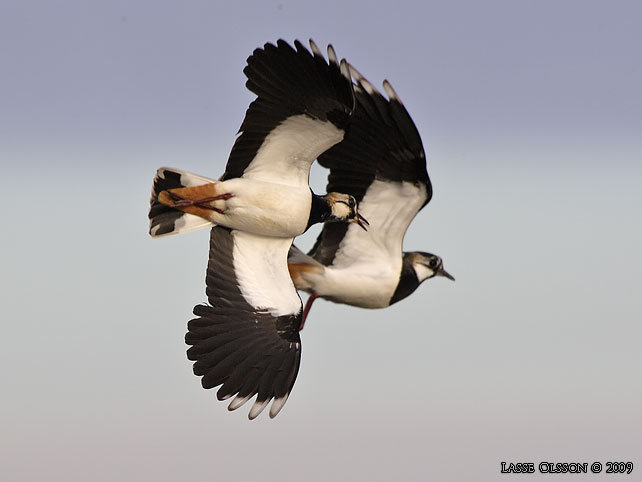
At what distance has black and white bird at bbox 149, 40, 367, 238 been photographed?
10.2 meters

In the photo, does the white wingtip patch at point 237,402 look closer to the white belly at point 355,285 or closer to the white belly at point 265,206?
the white belly at point 265,206

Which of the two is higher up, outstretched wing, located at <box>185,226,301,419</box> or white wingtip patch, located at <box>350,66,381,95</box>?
white wingtip patch, located at <box>350,66,381,95</box>

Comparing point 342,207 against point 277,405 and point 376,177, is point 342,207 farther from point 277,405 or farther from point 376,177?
point 277,405

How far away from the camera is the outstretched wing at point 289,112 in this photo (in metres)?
10.2

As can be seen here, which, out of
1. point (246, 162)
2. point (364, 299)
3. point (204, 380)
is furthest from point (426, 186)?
point (204, 380)

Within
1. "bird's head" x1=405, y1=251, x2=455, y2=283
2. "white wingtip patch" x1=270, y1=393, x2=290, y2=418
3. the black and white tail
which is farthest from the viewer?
"bird's head" x1=405, y1=251, x2=455, y2=283

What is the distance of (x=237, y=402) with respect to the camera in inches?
436

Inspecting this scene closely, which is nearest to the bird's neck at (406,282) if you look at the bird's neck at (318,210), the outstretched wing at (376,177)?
the outstretched wing at (376,177)

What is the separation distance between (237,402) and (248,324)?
2.32ft

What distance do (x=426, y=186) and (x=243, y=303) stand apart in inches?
92.2

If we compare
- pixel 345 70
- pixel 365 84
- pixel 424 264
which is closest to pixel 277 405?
pixel 424 264

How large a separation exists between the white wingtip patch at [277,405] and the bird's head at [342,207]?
5.46 feet

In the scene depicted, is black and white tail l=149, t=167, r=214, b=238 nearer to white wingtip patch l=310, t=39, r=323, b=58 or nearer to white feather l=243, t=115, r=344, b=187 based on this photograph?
white feather l=243, t=115, r=344, b=187

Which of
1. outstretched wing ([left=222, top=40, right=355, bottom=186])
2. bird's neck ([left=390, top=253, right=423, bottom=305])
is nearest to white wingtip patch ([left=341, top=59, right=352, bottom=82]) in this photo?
outstretched wing ([left=222, top=40, right=355, bottom=186])
